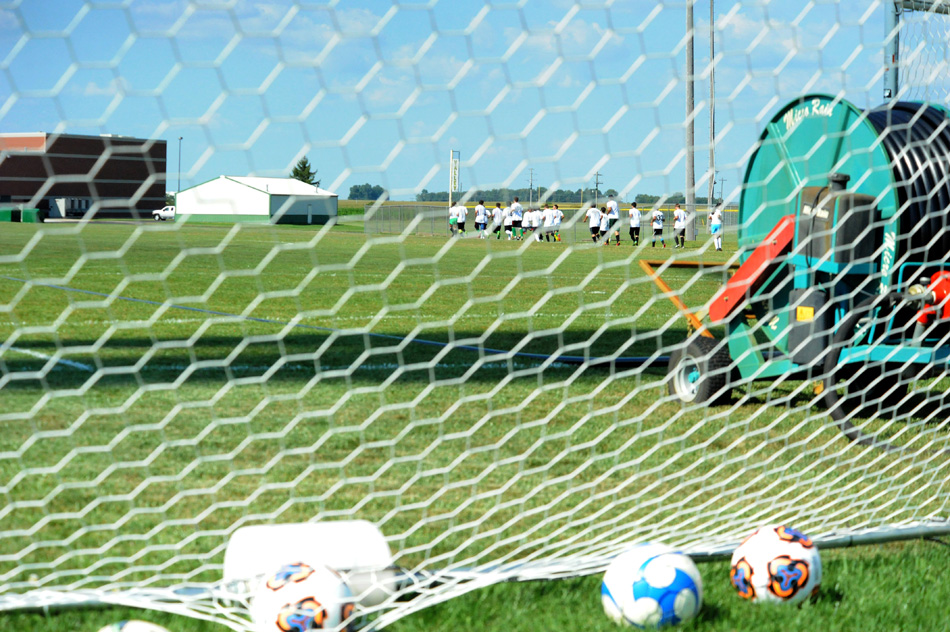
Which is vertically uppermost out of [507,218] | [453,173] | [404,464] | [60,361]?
[507,218]

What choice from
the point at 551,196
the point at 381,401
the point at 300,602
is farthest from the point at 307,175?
the point at 381,401

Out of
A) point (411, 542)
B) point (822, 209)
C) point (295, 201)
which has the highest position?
point (822, 209)


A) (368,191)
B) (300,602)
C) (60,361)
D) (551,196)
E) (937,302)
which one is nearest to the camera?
(300,602)

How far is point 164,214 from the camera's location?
3.01 m

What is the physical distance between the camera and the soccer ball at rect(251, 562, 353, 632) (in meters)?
2.77

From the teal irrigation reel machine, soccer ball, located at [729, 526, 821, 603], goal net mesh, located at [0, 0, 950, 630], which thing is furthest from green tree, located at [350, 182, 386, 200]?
the teal irrigation reel machine

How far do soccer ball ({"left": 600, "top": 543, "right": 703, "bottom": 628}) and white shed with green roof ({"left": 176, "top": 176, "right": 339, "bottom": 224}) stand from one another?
1.54 m

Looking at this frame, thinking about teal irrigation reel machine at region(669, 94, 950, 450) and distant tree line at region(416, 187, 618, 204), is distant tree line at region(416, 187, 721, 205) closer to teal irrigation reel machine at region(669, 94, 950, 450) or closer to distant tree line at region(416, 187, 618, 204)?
distant tree line at region(416, 187, 618, 204)

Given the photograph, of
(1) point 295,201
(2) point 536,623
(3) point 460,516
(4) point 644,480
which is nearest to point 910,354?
(4) point 644,480

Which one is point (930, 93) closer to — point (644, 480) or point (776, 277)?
point (776, 277)

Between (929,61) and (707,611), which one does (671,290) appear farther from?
(707,611)

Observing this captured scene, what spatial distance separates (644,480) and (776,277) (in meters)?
2.10

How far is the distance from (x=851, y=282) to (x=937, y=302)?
1.61 ft

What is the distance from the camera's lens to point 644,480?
4.48 m
